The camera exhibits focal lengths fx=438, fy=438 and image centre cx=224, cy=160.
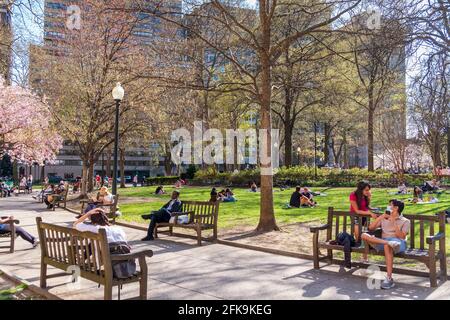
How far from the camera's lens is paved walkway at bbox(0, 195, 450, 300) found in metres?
5.78

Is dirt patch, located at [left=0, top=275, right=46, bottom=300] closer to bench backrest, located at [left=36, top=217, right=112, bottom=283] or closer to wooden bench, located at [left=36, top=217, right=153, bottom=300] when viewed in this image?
wooden bench, located at [left=36, top=217, right=153, bottom=300]

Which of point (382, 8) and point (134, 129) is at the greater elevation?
point (382, 8)

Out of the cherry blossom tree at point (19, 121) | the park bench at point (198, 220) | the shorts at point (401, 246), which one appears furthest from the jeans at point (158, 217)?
the cherry blossom tree at point (19, 121)

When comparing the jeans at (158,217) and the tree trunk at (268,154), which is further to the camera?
the tree trunk at (268,154)

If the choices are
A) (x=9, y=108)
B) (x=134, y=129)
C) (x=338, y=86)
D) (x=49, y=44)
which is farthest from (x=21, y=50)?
(x=338, y=86)

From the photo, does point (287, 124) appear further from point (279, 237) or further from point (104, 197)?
point (279, 237)

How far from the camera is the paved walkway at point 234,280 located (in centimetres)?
578

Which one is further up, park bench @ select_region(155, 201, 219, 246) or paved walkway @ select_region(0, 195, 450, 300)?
park bench @ select_region(155, 201, 219, 246)

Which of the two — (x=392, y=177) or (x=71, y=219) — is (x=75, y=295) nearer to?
(x=71, y=219)

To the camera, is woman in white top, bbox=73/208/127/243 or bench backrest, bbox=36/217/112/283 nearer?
bench backrest, bbox=36/217/112/283

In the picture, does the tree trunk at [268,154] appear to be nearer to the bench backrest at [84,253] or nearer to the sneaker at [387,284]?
the sneaker at [387,284]

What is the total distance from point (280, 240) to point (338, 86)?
74.3ft

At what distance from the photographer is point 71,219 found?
15195 mm

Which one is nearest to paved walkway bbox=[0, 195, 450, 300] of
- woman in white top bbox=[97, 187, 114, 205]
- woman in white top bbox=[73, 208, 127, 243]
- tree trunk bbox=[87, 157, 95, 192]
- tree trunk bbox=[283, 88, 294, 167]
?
woman in white top bbox=[73, 208, 127, 243]
